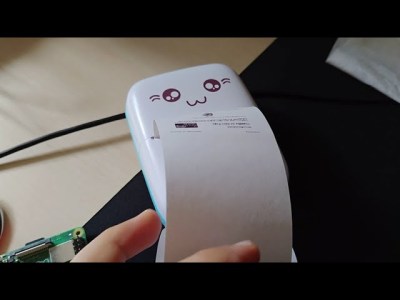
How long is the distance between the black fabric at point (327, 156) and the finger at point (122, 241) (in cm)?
14

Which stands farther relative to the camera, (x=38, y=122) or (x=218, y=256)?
(x=38, y=122)

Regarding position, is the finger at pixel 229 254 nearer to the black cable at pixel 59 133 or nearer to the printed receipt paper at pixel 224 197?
the printed receipt paper at pixel 224 197

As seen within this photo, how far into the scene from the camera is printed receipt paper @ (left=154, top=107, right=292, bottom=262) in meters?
0.33

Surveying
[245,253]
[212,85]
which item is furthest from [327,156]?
[245,253]

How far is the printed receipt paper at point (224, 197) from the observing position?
328 mm

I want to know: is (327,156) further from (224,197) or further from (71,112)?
(71,112)

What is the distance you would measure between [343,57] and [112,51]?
1.16ft

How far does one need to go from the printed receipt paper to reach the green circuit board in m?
0.15

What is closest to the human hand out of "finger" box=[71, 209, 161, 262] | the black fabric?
"finger" box=[71, 209, 161, 262]

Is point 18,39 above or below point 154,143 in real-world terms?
above

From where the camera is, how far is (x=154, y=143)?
440mm
